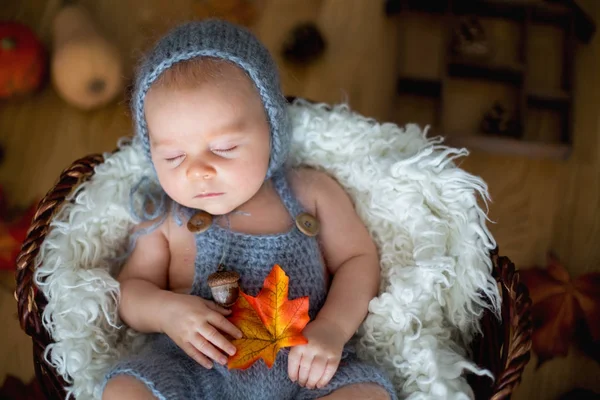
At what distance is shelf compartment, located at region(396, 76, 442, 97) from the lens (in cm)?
163

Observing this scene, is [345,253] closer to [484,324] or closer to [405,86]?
[484,324]

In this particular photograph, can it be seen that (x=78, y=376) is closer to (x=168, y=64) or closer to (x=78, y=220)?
(x=78, y=220)

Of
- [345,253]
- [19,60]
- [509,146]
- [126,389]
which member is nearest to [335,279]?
[345,253]

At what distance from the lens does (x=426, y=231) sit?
1149mm

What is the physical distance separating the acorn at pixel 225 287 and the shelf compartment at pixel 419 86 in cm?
88

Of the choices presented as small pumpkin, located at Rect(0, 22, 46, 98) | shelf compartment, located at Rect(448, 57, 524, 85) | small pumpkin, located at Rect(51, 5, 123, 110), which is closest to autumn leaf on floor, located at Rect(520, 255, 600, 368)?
shelf compartment, located at Rect(448, 57, 524, 85)

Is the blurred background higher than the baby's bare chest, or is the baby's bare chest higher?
the blurred background

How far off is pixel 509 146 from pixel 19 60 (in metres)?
1.34

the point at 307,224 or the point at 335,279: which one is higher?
the point at 307,224

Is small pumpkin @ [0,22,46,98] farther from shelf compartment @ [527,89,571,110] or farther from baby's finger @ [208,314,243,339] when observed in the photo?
shelf compartment @ [527,89,571,110]

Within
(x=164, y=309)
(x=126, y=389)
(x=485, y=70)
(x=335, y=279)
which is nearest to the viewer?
(x=126, y=389)

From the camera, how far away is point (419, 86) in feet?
5.43

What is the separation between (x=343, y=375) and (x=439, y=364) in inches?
6.8

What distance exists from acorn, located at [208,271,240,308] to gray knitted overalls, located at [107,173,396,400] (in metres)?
0.08
